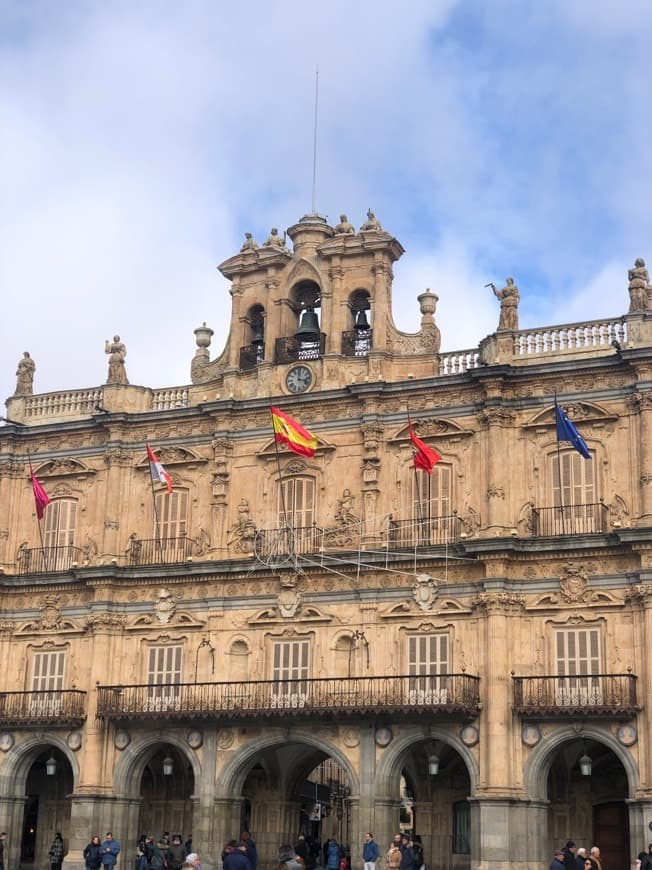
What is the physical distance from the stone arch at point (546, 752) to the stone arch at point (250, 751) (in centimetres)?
614

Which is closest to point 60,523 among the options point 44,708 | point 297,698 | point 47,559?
point 47,559

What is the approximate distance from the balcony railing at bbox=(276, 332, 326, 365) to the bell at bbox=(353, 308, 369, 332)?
1.23 meters

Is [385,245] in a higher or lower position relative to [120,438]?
higher

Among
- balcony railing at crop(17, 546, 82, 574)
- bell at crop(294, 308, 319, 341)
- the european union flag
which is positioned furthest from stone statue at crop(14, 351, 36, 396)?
the european union flag

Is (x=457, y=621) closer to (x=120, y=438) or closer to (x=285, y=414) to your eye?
(x=285, y=414)

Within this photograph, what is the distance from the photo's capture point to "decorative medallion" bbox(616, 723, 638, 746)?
1436 inches

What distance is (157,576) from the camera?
44.0 m

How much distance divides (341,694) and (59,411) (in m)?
15.8

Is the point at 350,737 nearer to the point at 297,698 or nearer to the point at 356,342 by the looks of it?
the point at 297,698

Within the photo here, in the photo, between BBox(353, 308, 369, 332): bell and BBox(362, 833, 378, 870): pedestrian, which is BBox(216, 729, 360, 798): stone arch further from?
BBox(353, 308, 369, 332): bell

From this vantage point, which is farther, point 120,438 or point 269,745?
point 120,438

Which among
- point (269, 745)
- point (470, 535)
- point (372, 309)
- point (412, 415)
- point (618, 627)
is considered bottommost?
point (269, 745)

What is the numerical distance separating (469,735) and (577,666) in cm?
369

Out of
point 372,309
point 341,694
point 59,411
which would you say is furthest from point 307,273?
point 341,694
